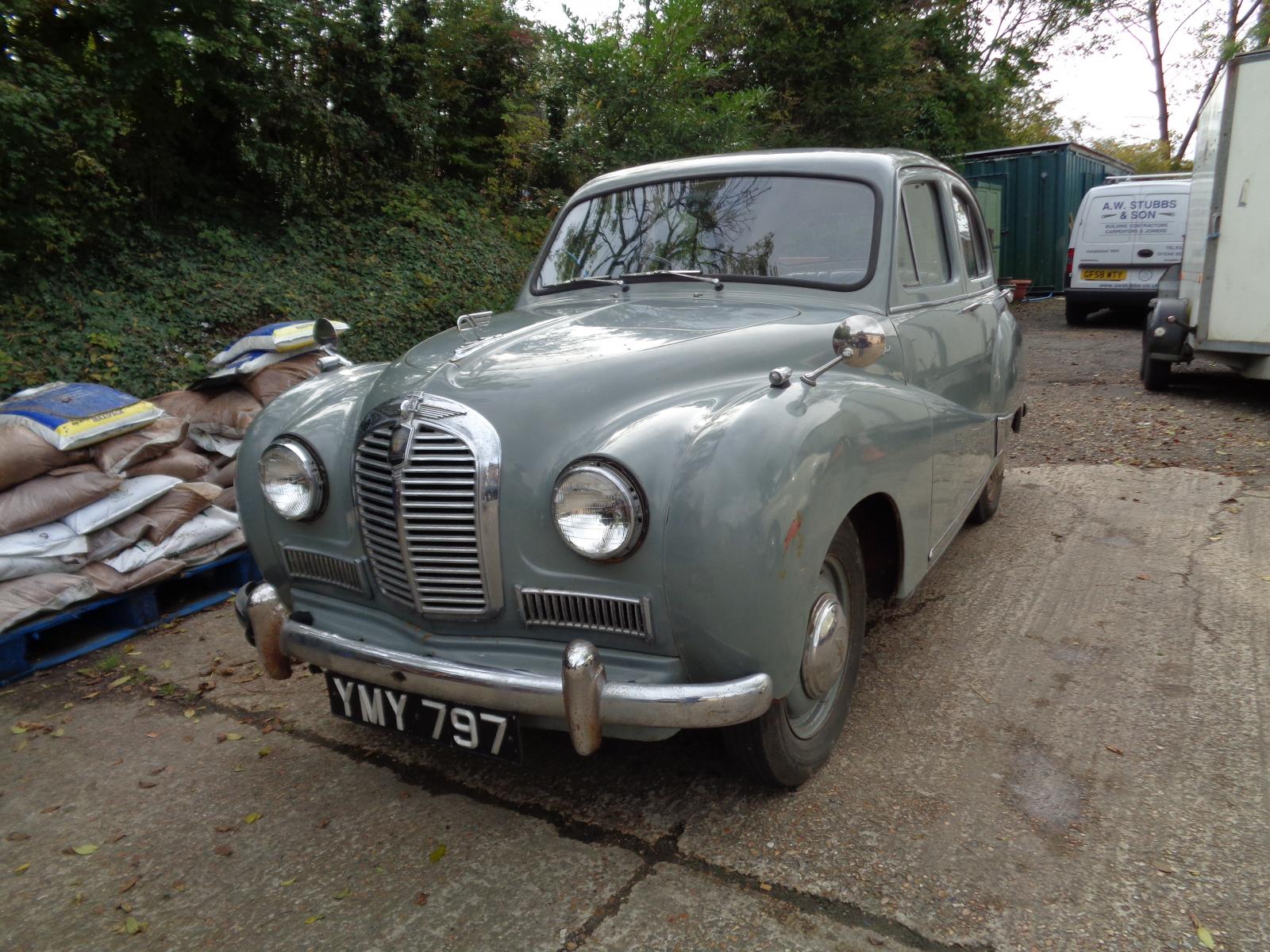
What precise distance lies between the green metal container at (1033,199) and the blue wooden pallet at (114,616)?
14.9m

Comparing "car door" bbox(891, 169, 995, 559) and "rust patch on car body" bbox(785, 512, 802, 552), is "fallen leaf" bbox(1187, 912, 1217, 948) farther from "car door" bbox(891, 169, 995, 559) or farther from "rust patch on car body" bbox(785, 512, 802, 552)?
"car door" bbox(891, 169, 995, 559)

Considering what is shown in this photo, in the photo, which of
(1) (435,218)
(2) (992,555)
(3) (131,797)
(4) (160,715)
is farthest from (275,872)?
(1) (435,218)

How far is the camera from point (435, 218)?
31.9ft

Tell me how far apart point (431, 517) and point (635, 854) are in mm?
1047

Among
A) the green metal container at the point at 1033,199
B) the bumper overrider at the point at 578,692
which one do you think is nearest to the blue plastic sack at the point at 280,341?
the bumper overrider at the point at 578,692

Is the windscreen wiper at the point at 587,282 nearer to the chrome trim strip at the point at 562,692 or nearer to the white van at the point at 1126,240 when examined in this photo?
the chrome trim strip at the point at 562,692

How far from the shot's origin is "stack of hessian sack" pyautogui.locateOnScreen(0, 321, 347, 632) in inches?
146

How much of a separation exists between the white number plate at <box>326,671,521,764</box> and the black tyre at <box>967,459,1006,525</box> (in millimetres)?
3324

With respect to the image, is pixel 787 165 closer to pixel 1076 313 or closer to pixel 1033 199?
pixel 1076 313

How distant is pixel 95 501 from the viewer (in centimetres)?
395

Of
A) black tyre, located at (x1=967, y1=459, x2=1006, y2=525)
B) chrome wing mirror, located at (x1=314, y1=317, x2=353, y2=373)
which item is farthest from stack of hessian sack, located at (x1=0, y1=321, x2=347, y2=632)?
black tyre, located at (x1=967, y1=459, x2=1006, y2=525)

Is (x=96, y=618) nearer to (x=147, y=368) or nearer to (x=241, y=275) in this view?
(x=147, y=368)

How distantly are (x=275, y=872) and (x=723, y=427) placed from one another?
5.56 ft

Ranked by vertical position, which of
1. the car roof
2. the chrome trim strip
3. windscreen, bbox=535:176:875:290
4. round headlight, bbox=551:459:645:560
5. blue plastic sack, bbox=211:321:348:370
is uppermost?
the car roof
